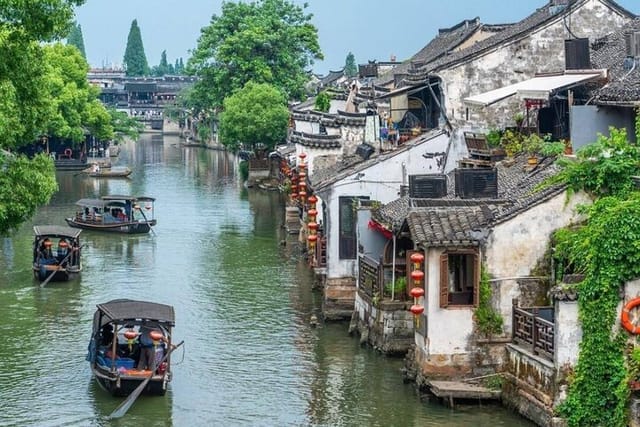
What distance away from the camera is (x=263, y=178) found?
77375mm

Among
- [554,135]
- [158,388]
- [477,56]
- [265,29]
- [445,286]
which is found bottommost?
[158,388]

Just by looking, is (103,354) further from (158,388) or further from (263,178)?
(263,178)

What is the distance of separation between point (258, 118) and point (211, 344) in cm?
4443

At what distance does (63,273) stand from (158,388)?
15.0 metres

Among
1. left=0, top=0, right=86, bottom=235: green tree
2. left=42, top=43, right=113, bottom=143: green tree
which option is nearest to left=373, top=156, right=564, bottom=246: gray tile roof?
left=0, top=0, right=86, bottom=235: green tree

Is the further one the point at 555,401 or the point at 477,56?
the point at 477,56

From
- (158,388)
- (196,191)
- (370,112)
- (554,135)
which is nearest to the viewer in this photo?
(158,388)

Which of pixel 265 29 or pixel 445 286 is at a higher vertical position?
pixel 265 29

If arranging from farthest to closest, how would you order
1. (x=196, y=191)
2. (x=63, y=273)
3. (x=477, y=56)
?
(x=196, y=191)
(x=63, y=273)
(x=477, y=56)

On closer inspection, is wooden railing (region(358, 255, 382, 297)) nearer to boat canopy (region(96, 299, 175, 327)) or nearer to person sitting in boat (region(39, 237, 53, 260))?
boat canopy (region(96, 299, 175, 327))

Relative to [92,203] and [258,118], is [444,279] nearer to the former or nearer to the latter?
[92,203]

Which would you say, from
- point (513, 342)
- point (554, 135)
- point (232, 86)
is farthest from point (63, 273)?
point (232, 86)

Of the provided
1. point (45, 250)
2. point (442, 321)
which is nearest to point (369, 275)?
point (442, 321)

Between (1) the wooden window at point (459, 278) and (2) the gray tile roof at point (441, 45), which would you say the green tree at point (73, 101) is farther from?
(1) the wooden window at point (459, 278)
